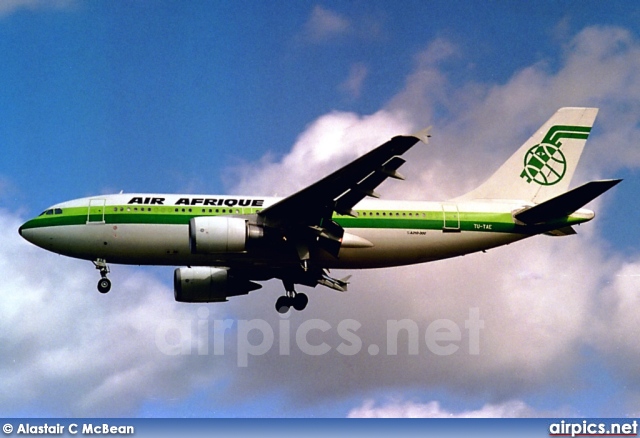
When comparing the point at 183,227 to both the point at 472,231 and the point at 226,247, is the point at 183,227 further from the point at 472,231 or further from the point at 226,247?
the point at 472,231

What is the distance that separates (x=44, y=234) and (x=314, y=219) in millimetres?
11093

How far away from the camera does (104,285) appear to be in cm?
3772

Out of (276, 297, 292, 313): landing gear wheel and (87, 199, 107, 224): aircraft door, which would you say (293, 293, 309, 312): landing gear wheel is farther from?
(87, 199, 107, 224): aircraft door

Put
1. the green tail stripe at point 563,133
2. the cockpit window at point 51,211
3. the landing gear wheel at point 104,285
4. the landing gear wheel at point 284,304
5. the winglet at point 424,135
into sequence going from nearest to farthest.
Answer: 1. the winglet at point 424,135
2. the landing gear wheel at point 104,285
3. the cockpit window at point 51,211
4. the landing gear wheel at point 284,304
5. the green tail stripe at point 563,133

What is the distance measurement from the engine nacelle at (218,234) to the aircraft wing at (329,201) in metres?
1.14

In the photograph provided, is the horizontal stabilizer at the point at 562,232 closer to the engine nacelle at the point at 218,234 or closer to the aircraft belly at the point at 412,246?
the aircraft belly at the point at 412,246

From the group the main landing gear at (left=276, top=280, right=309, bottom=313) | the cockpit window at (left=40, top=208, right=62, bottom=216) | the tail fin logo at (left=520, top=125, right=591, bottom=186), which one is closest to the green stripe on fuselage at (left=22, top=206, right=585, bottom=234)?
the cockpit window at (left=40, top=208, right=62, bottom=216)

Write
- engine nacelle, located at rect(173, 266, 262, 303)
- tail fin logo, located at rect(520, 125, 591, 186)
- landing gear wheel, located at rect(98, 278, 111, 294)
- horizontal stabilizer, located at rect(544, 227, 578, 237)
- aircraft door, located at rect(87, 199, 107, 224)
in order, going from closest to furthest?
aircraft door, located at rect(87, 199, 107, 224)
landing gear wheel, located at rect(98, 278, 111, 294)
horizontal stabilizer, located at rect(544, 227, 578, 237)
engine nacelle, located at rect(173, 266, 262, 303)
tail fin logo, located at rect(520, 125, 591, 186)

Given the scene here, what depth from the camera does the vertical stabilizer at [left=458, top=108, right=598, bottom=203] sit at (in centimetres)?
4219

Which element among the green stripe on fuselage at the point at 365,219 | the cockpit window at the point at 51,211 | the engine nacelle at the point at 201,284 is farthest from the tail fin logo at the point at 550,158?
the cockpit window at the point at 51,211

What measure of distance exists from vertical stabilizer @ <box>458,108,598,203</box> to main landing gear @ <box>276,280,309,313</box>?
28.1 ft

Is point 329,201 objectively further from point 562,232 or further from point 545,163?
point 545,163

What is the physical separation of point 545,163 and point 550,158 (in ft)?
1.44

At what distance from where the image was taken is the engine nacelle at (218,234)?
34.9 metres
